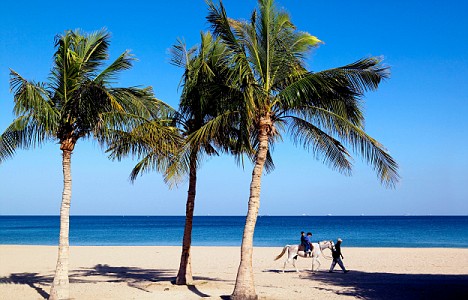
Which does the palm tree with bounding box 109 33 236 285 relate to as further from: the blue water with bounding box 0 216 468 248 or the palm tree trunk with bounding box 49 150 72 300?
the blue water with bounding box 0 216 468 248

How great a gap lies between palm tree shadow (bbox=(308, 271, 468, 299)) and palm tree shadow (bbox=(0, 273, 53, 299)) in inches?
334

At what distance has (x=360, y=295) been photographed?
13.7 m

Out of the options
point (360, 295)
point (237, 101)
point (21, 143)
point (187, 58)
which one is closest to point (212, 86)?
point (237, 101)

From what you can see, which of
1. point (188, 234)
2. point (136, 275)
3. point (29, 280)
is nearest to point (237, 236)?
point (136, 275)

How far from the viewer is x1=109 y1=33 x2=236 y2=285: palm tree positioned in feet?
42.8

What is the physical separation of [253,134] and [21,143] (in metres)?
6.03

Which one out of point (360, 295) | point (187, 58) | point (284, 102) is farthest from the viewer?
point (187, 58)

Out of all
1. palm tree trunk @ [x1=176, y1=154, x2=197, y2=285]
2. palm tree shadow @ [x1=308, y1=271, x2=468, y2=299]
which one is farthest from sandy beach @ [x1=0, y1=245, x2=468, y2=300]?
palm tree trunk @ [x1=176, y1=154, x2=197, y2=285]

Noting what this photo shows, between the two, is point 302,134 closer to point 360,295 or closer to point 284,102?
point 284,102

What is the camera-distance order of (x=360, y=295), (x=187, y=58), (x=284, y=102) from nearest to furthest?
(x=284, y=102), (x=360, y=295), (x=187, y=58)

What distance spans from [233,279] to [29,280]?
6.62 metres

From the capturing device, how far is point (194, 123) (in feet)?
49.9

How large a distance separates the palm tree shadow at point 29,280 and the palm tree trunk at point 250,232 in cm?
604

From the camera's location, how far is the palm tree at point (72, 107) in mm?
12531
